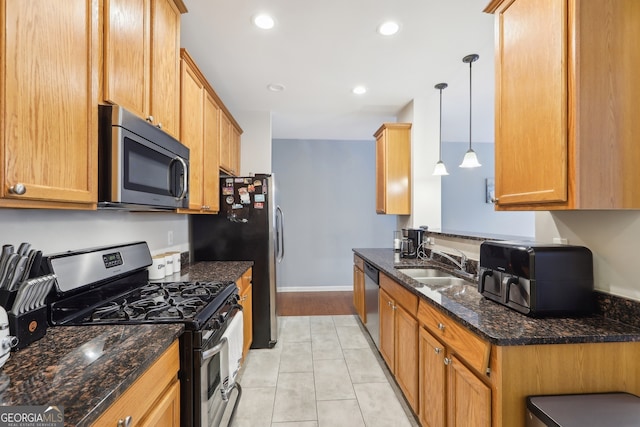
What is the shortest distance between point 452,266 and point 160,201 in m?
2.27

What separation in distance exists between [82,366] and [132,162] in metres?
0.78

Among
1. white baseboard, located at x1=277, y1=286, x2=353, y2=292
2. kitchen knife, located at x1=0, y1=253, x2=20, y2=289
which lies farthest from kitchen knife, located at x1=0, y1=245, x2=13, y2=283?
white baseboard, located at x1=277, y1=286, x2=353, y2=292

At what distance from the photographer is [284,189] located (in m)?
5.11

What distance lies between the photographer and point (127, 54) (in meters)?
1.31

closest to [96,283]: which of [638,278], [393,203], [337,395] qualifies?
[337,395]

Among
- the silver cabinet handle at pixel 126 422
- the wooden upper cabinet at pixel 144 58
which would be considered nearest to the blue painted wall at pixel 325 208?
the wooden upper cabinet at pixel 144 58

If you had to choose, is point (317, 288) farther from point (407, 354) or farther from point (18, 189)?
point (18, 189)

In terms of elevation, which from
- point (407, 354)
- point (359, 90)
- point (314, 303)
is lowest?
point (314, 303)

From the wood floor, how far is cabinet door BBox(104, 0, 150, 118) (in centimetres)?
326

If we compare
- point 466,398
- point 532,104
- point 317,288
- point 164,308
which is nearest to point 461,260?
point 466,398

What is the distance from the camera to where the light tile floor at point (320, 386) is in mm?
1930

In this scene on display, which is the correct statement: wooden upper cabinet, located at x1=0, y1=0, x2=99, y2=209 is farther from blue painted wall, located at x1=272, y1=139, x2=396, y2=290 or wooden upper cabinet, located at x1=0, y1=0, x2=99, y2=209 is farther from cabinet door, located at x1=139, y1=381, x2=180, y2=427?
blue painted wall, located at x1=272, y1=139, x2=396, y2=290

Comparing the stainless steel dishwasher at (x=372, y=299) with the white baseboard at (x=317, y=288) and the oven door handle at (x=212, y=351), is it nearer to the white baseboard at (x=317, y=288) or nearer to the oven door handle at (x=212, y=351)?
the oven door handle at (x=212, y=351)

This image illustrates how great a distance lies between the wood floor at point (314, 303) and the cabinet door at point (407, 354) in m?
1.94
